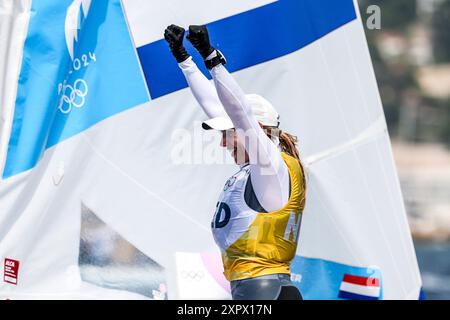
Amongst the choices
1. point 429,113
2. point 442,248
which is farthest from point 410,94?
point 442,248

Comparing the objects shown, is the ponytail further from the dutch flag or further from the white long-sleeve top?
the dutch flag

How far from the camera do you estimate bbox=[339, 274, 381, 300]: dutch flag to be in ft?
12.2

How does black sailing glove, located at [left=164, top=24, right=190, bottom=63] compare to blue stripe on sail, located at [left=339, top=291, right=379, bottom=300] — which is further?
blue stripe on sail, located at [left=339, top=291, right=379, bottom=300]

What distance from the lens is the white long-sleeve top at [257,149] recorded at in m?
2.71

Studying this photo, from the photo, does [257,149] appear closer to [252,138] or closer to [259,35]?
[252,138]

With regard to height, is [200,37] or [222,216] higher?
[200,37]

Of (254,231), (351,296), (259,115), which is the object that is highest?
(259,115)

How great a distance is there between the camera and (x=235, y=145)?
2898mm

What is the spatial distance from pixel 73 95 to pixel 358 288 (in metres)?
1.27

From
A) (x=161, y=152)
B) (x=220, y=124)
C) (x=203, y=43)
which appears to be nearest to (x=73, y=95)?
(x=161, y=152)

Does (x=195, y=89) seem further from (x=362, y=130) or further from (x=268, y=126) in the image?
(x=362, y=130)

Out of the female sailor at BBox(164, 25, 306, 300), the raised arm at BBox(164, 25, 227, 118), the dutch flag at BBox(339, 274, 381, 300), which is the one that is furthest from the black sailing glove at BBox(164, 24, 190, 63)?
the dutch flag at BBox(339, 274, 381, 300)

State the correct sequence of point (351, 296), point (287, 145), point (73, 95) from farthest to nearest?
point (351, 296), point (73, 95), point (287, 145)

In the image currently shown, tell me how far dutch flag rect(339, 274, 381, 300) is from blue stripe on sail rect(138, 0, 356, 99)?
869 millimetres
